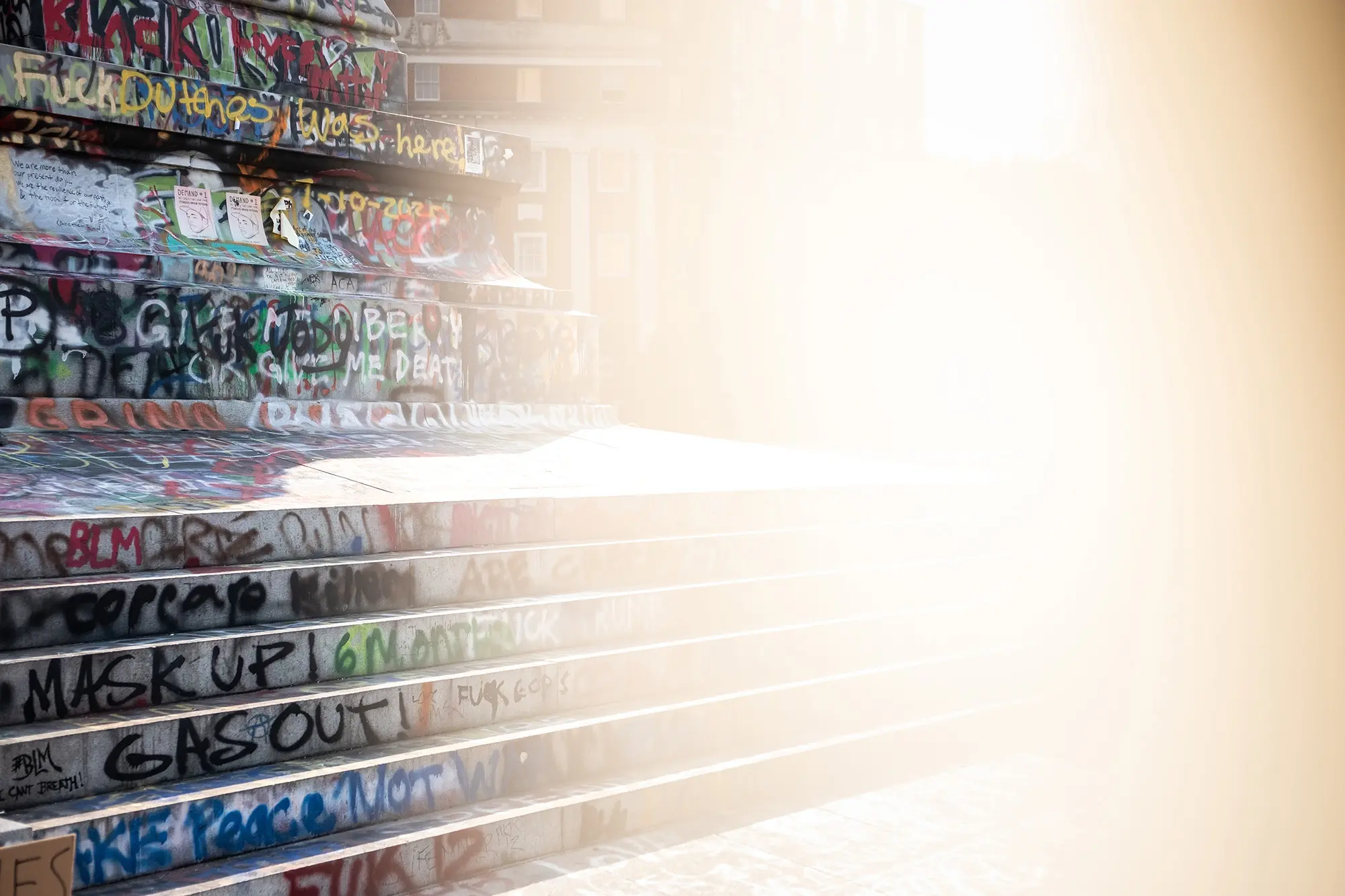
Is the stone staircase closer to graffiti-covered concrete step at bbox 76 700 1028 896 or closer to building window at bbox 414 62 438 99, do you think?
graffiti-covered concrete step at bbox 76 700 1028 896

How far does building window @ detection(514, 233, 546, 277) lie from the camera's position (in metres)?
58.2

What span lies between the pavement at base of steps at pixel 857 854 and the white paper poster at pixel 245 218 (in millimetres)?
7338

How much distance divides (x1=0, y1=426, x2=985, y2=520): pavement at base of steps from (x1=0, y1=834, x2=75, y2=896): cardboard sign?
293cm

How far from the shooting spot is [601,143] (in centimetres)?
5922

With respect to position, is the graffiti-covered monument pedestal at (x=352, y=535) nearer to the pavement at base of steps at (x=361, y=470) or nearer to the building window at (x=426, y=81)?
the pavement at base of steps at (x=361, y=470)

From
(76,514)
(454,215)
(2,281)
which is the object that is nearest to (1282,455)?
(76,514)

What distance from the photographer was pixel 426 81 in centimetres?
5809

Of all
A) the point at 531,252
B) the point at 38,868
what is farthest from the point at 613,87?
the point at 38,868

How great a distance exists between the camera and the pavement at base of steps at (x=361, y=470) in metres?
6.83

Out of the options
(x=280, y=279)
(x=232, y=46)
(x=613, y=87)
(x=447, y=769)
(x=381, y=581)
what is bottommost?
(x=447, y=769)

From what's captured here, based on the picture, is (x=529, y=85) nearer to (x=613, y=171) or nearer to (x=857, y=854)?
(x=613, y=171)

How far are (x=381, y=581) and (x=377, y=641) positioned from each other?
462mm

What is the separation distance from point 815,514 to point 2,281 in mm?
6736

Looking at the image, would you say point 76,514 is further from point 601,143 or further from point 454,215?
point 601,143
